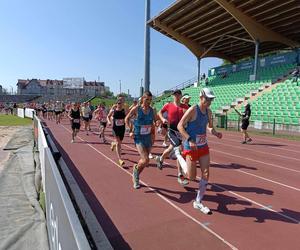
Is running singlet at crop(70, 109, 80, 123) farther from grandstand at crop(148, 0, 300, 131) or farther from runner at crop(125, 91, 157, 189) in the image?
grandstand at crop(148, 0, 300, 131)

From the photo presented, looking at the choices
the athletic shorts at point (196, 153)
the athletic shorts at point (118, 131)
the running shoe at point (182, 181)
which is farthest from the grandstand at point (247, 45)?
the athletic shorts at point (196, 153)

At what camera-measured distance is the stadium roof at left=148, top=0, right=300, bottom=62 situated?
33.5 m

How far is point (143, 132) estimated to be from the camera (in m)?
7.50

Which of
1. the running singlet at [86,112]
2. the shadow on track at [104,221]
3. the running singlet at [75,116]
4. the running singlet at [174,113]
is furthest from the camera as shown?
the running singlet at [86,112]

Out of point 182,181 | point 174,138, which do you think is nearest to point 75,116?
point 174,138

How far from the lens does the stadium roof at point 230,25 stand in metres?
33.5

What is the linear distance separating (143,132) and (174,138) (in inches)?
42.0

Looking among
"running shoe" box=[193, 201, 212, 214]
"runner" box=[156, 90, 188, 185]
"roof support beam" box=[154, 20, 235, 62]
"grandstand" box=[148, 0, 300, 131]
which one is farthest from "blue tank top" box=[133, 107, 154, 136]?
"roof support beam" box=[154, 20, 235, 62]

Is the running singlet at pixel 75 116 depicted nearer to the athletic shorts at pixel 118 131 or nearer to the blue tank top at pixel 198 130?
the athletic shorts at pixel 118 131

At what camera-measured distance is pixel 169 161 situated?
36.0 feet

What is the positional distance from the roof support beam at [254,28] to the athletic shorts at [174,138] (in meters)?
27.7

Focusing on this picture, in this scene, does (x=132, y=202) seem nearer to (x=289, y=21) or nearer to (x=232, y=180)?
(x=232, y=180)

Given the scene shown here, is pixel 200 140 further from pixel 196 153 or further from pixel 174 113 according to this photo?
pixel 174 113

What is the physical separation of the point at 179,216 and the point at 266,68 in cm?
3612
